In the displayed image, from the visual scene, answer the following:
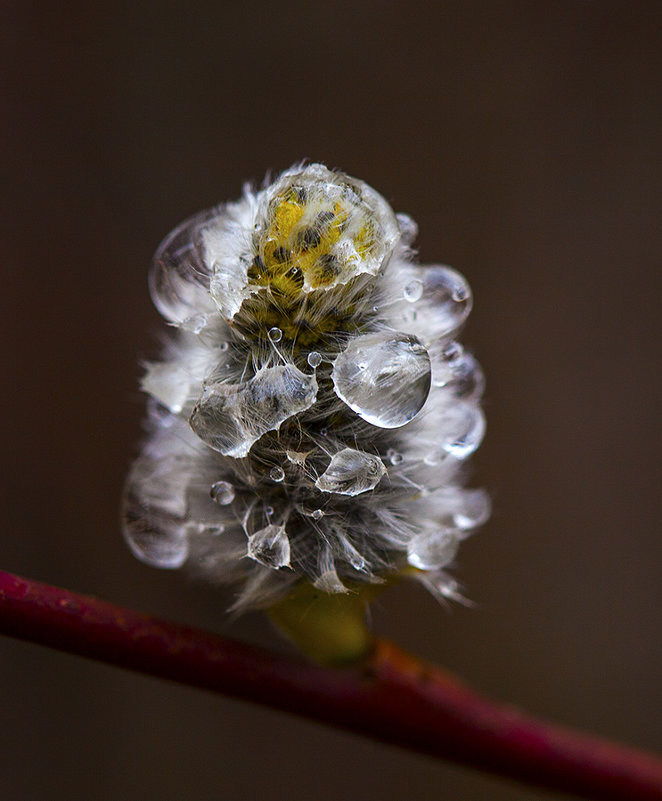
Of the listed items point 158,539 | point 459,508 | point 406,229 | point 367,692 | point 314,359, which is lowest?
point 367,692

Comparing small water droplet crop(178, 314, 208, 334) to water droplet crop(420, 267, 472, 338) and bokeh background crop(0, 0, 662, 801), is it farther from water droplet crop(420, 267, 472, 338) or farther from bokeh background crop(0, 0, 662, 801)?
bokeh background crop(0, 0, 662, 801)

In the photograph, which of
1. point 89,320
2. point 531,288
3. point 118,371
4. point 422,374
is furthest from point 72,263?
point 422,374

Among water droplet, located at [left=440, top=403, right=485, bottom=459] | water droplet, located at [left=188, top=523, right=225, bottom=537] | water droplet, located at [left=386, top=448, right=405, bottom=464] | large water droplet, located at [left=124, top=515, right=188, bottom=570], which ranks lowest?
large water droplet, located at [left=124, top=515, right=188, bottom=570]

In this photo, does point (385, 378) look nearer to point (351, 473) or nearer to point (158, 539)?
point (351, 473)

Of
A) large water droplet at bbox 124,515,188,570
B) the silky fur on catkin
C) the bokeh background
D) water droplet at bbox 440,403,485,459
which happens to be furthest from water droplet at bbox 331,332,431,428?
the bokeh background

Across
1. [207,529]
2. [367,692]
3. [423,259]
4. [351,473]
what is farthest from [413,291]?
[423,259]

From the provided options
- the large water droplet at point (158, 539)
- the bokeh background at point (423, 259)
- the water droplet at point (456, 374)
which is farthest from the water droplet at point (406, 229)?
the bokeh background at point (423, 259)
